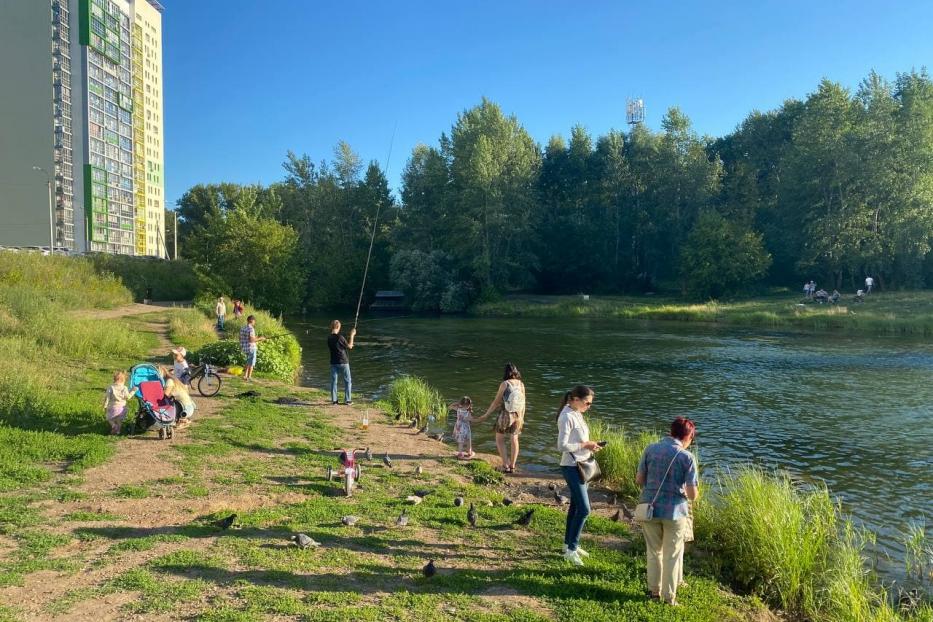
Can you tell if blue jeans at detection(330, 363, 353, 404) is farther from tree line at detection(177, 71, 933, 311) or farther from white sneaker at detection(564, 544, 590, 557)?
tree line at detection(177, 71, 933, 311)

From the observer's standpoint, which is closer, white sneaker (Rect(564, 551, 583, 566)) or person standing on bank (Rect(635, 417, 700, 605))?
person standing on bank (Rect(635, 417, 700, 605))

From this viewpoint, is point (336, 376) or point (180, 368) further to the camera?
point (336, 376)

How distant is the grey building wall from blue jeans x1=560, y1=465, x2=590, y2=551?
315 ft

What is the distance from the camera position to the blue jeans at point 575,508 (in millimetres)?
7156

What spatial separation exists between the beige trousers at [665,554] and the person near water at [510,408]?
183 inches

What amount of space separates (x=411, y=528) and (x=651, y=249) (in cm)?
6956

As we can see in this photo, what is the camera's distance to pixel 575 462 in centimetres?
725

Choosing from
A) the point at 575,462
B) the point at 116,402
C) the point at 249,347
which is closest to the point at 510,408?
the point at 575,462

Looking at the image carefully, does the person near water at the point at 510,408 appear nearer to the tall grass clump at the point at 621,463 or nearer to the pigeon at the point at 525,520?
the tall grass clump at the point at 621,463

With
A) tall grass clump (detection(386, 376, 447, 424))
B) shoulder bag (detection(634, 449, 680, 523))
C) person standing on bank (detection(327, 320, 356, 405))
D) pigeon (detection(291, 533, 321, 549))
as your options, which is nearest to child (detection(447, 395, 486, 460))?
tall grass clump (detection(386, 376, 447, 424))

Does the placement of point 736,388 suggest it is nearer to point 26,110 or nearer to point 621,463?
point 621,463

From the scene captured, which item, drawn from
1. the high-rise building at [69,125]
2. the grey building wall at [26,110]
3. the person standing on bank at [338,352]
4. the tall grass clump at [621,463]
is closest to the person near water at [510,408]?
the tall grass clump at [621,463]

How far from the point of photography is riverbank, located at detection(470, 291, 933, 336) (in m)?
41.1

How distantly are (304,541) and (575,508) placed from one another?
3.23m
